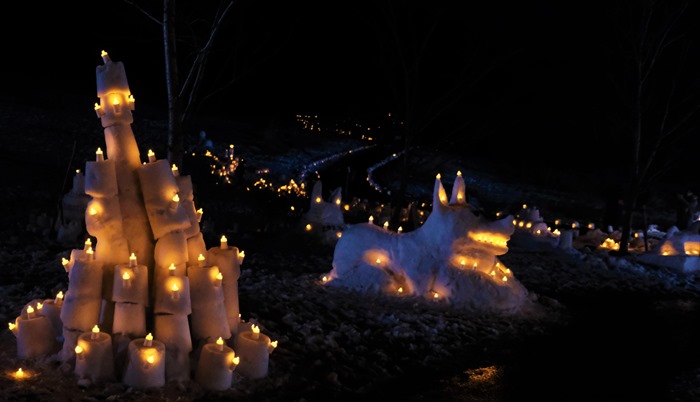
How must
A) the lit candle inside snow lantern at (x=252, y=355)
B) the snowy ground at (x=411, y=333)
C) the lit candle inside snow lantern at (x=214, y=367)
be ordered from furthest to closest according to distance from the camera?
1. the snowy ground at (x=411, y=333)
2. the lit candle inside snow lantern at (x=252, y=355)
3. the lit candle inside snow lantern at (x=214, y=367)

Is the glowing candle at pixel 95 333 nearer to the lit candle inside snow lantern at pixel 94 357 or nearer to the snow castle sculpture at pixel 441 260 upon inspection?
the lit candle inside snow lantern at pixel 94 357

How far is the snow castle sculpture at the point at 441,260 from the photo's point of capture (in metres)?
9.24

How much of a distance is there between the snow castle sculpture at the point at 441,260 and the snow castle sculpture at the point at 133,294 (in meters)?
3.82

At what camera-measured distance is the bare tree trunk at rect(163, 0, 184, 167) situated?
1012 cm

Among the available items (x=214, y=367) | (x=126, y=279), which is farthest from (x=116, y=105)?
(x=214, y=367)

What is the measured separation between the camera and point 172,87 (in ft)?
34.3

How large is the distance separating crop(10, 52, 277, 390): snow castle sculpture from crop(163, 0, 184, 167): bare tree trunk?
15.0 ft

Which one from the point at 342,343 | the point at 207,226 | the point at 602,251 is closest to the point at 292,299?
the point at 342,343

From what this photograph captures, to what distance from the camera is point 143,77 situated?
30469mm

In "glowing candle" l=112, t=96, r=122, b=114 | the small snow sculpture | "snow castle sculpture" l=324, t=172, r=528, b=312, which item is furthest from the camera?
the small snow sculpture

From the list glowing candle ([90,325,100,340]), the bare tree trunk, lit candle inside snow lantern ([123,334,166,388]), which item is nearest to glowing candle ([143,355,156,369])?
lit candle inside snow lantern ([123,334,166,388])

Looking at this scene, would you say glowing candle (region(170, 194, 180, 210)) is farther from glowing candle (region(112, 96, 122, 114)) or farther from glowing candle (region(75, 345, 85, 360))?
glowing candle (region(75, 345, 85, 360))

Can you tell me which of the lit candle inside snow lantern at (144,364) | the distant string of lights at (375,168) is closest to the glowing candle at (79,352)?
the lit candle inside snow lantern at (144,364)

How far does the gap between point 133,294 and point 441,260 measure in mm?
5189
